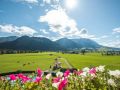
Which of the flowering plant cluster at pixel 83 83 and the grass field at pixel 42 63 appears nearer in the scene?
the flowering plant cluster at pixel 83 83

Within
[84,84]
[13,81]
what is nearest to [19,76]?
[13,81]

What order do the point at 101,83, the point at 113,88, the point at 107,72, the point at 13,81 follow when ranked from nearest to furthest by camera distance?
1. the point at 113,88
2. the point at 101,83
3. the point at 107,72
4. the point at 13,81

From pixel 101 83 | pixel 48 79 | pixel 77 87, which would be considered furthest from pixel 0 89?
pixel 101 83

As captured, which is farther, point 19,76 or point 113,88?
point 19,76

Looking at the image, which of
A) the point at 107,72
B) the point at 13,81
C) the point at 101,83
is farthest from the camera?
the point at 13,81

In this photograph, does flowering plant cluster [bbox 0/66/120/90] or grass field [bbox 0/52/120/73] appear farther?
grass field [bbox 0/52/120/73]

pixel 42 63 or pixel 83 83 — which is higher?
pixel 83 83

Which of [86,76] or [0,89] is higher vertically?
[86,76]

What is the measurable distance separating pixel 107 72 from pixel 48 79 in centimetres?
117

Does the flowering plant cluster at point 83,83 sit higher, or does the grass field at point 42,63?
the flowering plant cluster at point 83,83

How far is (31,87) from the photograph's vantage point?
3654mm

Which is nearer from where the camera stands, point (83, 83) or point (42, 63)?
point (83, 83)

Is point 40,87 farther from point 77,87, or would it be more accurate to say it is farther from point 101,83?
point 101,83

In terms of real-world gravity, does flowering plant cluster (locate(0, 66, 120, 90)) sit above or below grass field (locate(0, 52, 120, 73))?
above
